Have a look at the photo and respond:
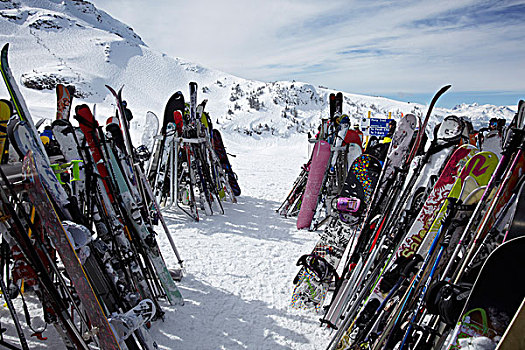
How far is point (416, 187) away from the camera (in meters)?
2.35

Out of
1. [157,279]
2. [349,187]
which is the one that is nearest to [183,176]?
[157,279]

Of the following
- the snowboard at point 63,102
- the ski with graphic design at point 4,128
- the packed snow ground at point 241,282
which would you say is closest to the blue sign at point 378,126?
the packed snow ground at point 241,282

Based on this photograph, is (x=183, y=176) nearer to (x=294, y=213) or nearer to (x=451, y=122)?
(x=294, y=213)

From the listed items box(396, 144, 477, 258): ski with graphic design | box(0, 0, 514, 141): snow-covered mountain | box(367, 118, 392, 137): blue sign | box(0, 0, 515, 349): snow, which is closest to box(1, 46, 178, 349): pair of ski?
box(0, 0, 515, 349): snow

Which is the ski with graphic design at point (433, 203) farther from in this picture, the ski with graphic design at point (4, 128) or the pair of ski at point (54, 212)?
the ski with graphic design at point (4, 128)

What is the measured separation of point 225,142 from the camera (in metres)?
14.9

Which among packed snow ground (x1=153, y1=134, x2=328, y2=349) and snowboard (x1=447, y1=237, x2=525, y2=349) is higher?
snowboard (x1=447, y1=237, x2=525, y2=349)

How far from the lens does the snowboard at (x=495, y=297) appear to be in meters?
1.15

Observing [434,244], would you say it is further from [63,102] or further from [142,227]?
[63,102]

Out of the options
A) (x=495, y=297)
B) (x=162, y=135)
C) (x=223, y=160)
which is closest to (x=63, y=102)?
(x=162, y=135)

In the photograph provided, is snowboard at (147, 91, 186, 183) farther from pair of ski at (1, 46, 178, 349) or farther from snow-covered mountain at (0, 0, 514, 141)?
snow-covered mountain at (0, 0, 514, 141)

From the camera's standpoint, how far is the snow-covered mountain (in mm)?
19234

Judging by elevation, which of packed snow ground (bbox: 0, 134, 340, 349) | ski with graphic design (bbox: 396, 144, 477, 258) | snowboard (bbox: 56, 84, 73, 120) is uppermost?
→ ski with graphic design (bbox: 396, 144, 477, 258)

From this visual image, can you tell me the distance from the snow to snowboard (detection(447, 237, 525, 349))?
153cm
